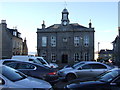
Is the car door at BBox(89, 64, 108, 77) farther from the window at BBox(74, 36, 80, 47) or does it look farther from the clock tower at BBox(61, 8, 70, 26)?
the clock tower at BBox(61, 8, 70, 26)

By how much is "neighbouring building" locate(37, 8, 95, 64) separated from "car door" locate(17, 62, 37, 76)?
31753 millimetres

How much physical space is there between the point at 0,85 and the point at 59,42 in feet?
122

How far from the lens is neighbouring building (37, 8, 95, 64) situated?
4109cm

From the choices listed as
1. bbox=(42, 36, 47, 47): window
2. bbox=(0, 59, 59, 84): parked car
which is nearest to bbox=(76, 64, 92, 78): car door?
bbox=(0, 59, 59, 84): parked car

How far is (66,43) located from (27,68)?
33.0 m

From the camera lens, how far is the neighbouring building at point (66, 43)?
135 feet

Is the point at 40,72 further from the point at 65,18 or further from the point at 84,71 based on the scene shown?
the point at 65,18

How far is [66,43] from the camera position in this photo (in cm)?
4184

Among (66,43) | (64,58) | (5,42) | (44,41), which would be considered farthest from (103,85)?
(5,42)

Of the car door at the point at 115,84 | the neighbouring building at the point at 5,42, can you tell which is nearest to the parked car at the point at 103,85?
the car door at the point at 115,84

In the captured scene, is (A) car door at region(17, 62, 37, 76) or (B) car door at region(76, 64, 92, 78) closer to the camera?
(A) car door at region(17, 62, 37, 76)

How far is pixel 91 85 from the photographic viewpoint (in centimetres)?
591

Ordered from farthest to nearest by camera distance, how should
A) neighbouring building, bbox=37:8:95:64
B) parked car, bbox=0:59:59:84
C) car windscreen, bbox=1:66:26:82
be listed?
1. neighbouring building, bbox=37:8:95:64
2. parked car, bbox=0:59:59:84
3. car windscreen, bbox=1:66:26:82

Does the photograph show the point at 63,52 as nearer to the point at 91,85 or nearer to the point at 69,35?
the point at 69,35
